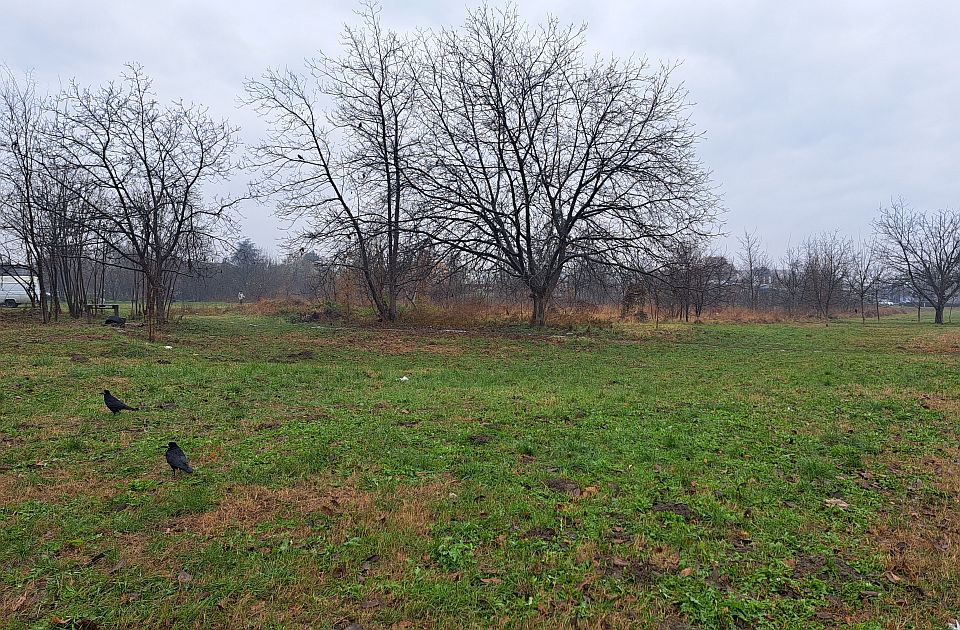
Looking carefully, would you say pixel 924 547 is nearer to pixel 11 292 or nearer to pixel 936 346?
pixel 936 346

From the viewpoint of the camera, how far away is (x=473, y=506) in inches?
155

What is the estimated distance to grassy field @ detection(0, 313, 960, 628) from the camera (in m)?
2.76

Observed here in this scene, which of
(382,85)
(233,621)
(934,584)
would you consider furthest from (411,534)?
(382,85)

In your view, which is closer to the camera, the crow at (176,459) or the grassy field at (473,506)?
the grassy field at (473,506)

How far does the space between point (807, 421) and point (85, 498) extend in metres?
7.90

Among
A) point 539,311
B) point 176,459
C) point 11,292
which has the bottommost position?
point 176,459

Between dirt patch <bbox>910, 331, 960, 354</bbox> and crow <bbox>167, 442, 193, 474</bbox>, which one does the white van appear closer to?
crow <bbox>167, 442, 193, 474</bbox>

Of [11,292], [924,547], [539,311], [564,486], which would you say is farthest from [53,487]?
[11,292]

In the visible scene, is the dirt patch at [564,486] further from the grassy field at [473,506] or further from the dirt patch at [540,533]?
the dirt patch at [540,533]

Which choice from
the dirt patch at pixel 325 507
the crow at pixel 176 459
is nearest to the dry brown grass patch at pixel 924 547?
the dirt patch at pixel 325 507

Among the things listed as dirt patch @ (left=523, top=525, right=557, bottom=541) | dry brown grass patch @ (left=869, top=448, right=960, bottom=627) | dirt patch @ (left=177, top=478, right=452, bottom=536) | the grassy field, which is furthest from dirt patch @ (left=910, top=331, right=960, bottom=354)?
dirt patch @ (left=177, top=478, right=452, bottom=536)

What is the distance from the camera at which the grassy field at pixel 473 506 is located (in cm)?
276

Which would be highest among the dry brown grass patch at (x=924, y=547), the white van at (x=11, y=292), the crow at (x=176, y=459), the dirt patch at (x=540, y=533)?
the white van at (x=11, y=292)

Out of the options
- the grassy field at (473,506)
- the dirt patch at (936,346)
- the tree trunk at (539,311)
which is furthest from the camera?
the tree trunk at (539,311)
